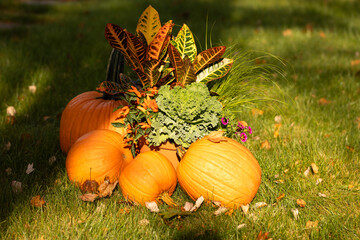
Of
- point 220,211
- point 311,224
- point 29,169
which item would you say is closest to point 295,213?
point 311,224

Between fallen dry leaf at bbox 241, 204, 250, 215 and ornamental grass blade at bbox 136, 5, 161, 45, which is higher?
ornamental grass blade at bbox 136, 5, 161, 45

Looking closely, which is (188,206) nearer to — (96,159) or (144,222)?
(144,222)

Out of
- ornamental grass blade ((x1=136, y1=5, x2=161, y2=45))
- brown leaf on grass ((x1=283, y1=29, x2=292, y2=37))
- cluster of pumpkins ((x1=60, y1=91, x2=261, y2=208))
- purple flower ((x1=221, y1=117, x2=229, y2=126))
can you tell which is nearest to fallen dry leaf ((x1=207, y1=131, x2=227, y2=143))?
cluster of pumpkins ((x1=60, y1=91, x2=261, y2=208))

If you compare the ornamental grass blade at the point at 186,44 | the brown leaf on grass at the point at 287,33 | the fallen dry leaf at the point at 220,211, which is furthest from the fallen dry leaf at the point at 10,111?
the brown leaf on grass at the point at 287,33

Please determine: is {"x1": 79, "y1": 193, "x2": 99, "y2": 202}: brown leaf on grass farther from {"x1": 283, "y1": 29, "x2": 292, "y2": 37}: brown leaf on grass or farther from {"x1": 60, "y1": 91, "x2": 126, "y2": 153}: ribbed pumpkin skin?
{"x1": 283, "y1": 29, "x2": 292, "y2": 37}: brown leaf on grass

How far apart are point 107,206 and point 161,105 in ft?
2.40

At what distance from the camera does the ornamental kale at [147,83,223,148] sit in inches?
87.4

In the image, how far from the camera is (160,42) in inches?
92.0

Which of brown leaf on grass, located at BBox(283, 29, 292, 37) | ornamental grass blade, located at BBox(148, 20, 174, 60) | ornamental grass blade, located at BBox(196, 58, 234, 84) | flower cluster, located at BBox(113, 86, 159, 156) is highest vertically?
ornamental grass blade, located at BBox(148, 20, 174, 60)

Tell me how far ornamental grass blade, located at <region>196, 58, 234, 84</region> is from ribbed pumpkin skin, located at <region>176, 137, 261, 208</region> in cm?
53

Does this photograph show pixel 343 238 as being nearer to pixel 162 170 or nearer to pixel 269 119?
pixel 162 170

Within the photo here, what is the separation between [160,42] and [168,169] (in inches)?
33.7

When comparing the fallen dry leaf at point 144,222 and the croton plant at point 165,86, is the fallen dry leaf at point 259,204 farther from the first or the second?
the fallen dry leaf at point 144,222

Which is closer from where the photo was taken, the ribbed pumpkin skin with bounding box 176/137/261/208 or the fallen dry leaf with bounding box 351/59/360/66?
the ribbed pumpkin skin with bounding box 176/137/261/208
